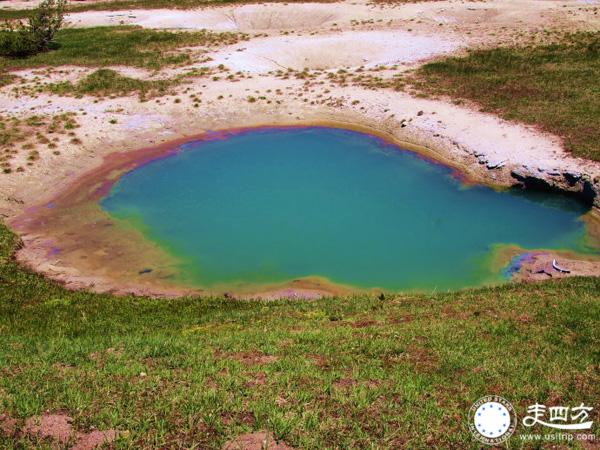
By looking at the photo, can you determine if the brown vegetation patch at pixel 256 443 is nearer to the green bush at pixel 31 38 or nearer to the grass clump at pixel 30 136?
the grass clump at pixel 30 136

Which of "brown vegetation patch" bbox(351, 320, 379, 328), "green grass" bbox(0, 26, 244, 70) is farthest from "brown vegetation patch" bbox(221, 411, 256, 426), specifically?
"green grass" bbox(0, 26, 244, 70)

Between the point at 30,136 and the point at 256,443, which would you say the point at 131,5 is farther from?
the point at 256,443

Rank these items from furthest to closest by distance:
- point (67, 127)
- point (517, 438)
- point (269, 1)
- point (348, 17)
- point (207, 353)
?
point (269, 1)
point (348, 17)
point (67, 127)
point (207, 353)
point (517, 438)

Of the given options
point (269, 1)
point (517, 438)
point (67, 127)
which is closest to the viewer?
point (517, 438)

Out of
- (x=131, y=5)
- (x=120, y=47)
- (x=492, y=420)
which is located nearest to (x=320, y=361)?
(x=492, y=420)

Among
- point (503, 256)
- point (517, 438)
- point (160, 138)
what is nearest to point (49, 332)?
point (517, 438)

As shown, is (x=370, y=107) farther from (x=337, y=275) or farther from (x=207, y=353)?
(x=207, y=353)
